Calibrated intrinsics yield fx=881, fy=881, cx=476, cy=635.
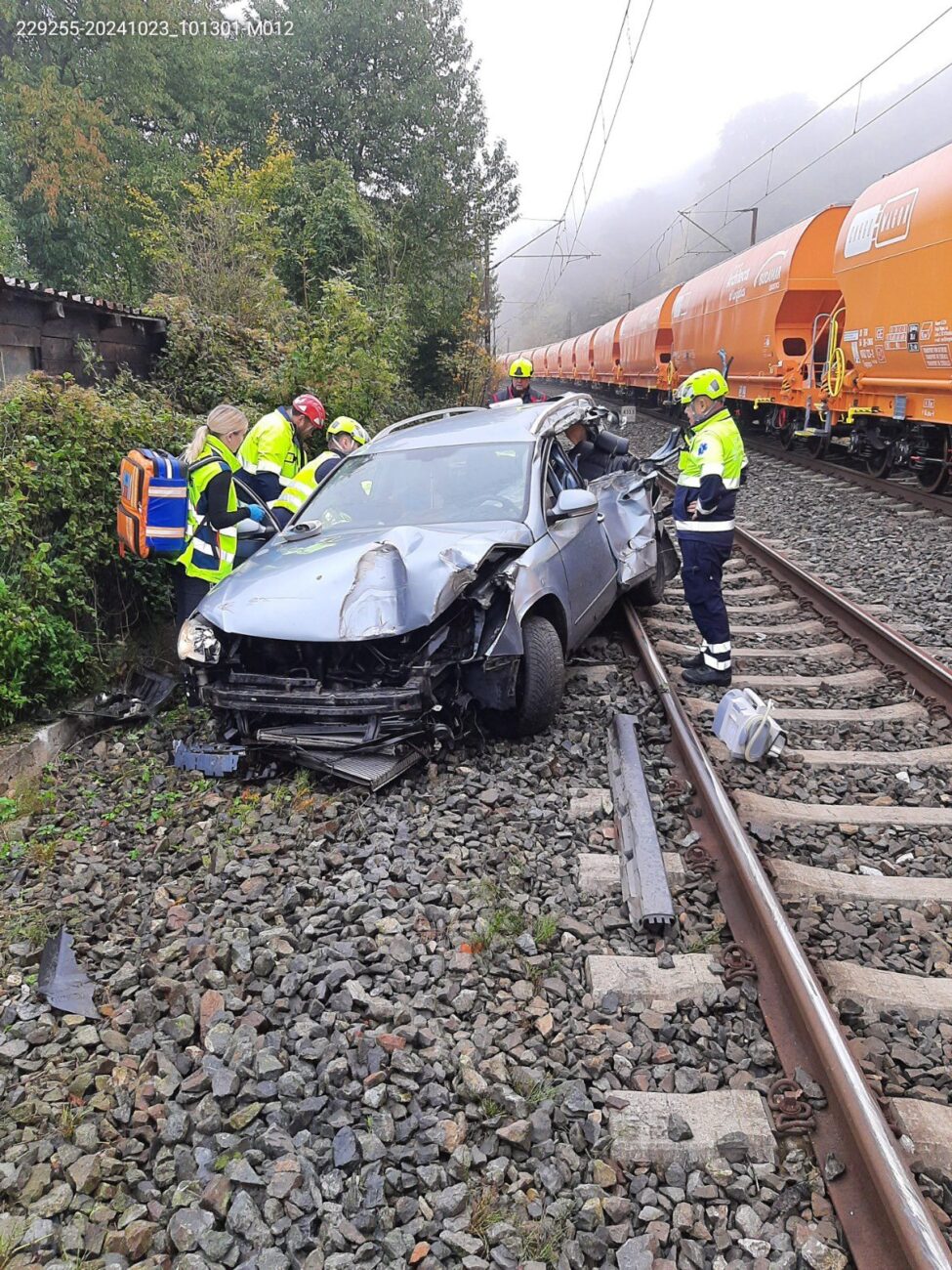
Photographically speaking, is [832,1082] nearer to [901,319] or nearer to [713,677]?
[713,677]

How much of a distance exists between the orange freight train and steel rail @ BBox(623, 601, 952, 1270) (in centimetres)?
504

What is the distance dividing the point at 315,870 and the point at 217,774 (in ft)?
3.78

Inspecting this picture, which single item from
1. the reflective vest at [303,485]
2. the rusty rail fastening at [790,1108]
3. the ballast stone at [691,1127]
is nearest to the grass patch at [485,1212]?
the ballast stone at [691,1127]

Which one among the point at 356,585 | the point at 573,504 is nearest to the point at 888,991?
the point at 356,585

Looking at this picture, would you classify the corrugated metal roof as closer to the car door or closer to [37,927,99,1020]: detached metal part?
the car door

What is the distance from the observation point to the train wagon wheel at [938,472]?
1094 centimetres

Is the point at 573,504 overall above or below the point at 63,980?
above

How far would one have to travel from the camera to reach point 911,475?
43.9ft

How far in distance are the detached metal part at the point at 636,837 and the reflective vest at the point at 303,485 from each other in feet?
9.61

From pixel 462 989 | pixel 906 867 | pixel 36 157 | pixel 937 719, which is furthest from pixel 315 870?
pixel 36 157

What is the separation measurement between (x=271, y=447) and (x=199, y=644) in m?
2.53

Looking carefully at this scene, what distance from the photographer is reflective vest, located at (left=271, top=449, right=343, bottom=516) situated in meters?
6.41

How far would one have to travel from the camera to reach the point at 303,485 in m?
6.49

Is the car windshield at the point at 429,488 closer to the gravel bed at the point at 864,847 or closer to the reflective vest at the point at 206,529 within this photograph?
the reflective vest at the point at 206,529
